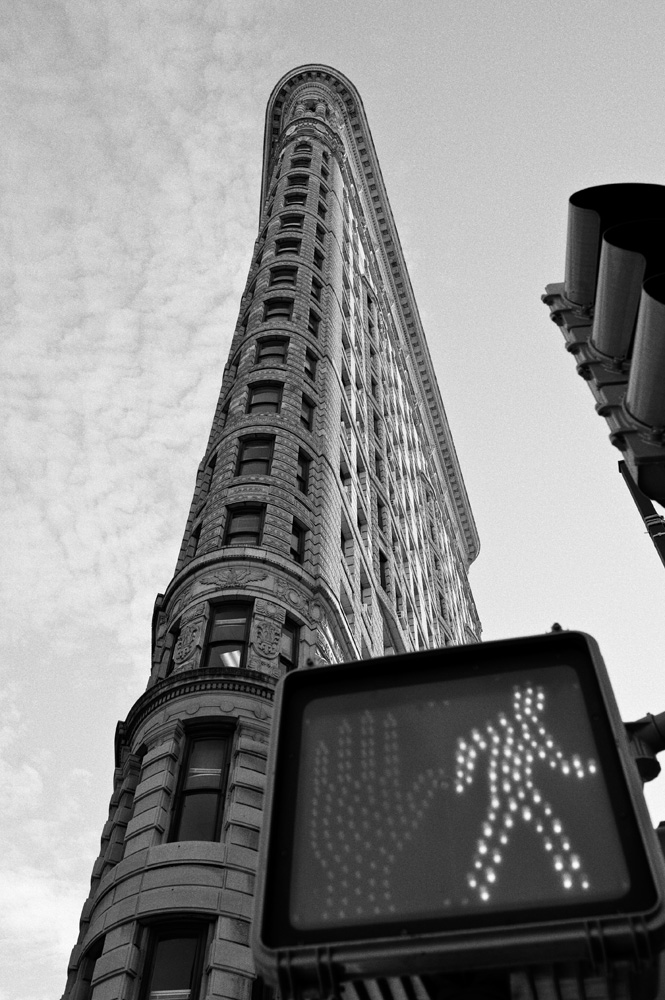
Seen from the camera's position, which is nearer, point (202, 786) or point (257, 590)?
point (202, 786)

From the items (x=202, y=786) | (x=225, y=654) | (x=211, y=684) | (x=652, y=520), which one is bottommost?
(x=652, y=520)

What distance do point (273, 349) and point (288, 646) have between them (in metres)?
15.5

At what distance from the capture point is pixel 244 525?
86.0 feet

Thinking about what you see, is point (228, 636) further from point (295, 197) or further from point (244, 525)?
point (295, 197)

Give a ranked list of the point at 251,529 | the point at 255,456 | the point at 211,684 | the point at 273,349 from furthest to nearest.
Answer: the point at 273,349, the point at 255,456, the point at 251,529, the point at 211,684

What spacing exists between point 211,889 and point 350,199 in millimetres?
52854

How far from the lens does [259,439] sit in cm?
2948

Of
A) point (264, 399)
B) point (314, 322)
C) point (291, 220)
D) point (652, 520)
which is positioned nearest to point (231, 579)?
point (264, 399)

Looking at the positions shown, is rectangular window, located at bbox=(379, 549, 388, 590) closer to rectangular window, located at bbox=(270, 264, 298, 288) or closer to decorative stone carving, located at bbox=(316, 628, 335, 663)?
rectangular window, located at bbox=(270, 264, 298, 288)

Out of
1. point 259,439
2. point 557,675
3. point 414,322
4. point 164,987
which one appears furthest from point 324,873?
point 414,322

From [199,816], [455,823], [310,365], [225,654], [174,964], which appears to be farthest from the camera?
[310,365]

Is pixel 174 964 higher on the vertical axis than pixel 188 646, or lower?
lower

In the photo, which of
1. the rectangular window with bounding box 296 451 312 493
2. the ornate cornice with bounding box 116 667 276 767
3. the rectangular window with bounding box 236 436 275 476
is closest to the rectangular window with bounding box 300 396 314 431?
the rectangular window with bounding box 296 451 312 493

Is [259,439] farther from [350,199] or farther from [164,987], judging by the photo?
[350,199]
